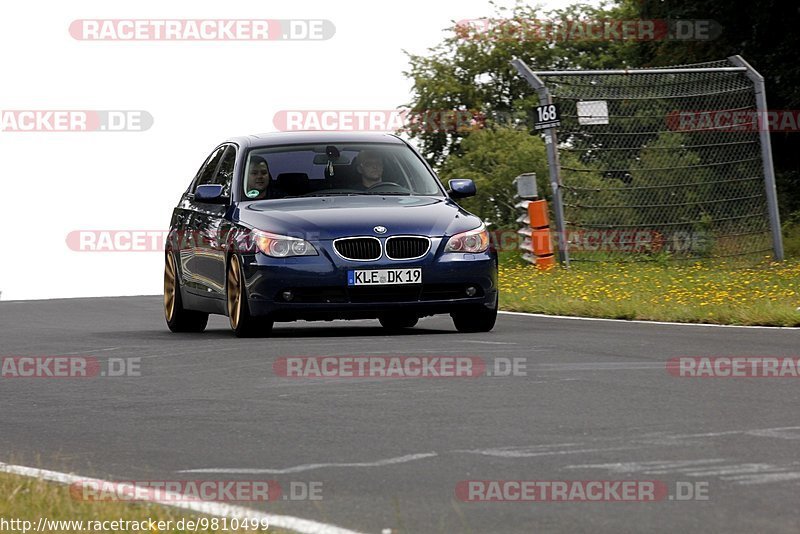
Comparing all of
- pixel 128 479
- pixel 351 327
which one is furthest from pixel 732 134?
pixel 128 479

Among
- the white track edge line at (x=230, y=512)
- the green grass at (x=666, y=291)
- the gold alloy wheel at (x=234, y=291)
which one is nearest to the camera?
the white track edge line at (x=230, y=512)

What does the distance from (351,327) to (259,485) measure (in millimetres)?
10589

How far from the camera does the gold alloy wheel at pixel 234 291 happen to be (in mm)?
14648

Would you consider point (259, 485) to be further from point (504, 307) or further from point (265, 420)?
point (504, 307)

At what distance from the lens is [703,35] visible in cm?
3947

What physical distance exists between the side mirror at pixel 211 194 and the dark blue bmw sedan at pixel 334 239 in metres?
0.01

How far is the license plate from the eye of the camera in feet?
46.6

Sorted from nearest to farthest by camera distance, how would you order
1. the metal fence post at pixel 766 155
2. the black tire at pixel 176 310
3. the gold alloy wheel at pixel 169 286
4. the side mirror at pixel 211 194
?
1. the side mirror at pixel 211 194
2. the black tire at pixel 176 310
3. the gold alloy wheel at pixel 169 286
4. the metal fence post at pixel 766 155

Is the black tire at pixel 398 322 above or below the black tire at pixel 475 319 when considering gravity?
below

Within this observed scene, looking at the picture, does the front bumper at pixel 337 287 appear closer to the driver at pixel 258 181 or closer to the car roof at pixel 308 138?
the driver at pixel 258 181

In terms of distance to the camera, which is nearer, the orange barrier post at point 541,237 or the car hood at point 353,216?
the car hood at point 353,216

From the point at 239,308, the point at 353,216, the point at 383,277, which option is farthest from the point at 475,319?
the point at 239,308

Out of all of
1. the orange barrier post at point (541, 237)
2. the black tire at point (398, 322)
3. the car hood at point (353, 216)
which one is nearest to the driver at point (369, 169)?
the car hood at point (353, 216)

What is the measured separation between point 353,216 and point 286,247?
65cm
